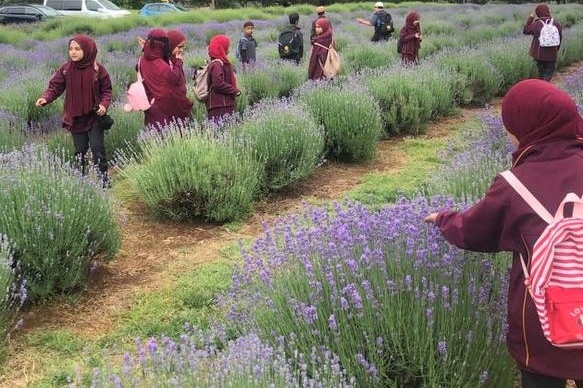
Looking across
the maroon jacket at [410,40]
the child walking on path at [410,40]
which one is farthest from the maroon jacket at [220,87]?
the maroon jacket at [410,40]

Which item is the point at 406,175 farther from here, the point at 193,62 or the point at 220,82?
the point at 193,62

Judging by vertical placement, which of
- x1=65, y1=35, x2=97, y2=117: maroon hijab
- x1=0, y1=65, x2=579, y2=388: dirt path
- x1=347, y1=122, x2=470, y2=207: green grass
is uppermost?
x1=65, y1=35, x2=97, y2=117: maroon hijab

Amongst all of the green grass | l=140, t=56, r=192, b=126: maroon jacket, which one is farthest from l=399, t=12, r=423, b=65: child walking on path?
l=140, t=56, r=192, b=126: maroon jacket

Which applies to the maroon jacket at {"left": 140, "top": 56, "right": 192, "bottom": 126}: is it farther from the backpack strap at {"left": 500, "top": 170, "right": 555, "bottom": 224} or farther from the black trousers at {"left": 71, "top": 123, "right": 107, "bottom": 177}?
the backpack strap at {"left": 500, "top": 170, "right": 555, "bottom": 224}

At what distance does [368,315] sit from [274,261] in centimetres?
63

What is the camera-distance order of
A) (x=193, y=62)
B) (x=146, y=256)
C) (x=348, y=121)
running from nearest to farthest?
(x=146, y=256) < (x=348, y=121) < (x=193, y=62)

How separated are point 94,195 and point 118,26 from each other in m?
17.2

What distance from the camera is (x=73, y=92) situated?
20.3ft

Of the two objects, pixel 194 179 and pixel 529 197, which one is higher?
pixel 529 197

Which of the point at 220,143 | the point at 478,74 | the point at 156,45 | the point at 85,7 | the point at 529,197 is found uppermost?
the point at 85,7

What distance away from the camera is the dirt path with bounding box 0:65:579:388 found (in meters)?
4.05

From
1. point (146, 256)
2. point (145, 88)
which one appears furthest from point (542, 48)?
point (146, 256)

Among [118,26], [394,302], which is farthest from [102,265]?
[118,26]

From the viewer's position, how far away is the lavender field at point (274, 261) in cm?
267
